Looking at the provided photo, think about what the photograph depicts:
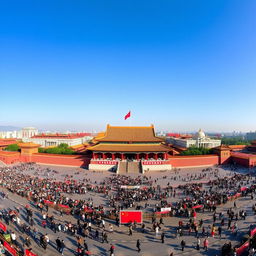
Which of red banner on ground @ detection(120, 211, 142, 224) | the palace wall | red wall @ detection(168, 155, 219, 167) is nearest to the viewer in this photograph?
red banner on ground @ detection(120, 211, 142, 224)

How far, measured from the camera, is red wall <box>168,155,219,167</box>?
37.8m

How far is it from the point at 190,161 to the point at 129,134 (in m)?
13.3

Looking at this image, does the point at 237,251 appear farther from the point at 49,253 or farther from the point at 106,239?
the point at 49,253

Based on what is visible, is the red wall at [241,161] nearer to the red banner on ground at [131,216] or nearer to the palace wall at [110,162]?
the palace wall at [110,162]

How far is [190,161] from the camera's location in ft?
125

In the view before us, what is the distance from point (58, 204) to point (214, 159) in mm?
32139

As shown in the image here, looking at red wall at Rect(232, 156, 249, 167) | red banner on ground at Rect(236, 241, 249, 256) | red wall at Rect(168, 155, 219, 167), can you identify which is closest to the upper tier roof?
red wall at Rect(168, 155, 219, 167)

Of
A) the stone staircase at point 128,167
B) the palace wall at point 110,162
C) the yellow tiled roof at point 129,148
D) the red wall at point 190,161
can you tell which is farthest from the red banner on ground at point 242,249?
the red wall at point 190,161

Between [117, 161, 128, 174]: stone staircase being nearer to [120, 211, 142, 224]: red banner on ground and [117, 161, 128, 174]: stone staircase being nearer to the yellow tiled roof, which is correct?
the yellow tiled roof

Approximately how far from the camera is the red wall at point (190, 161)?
3775 centimetres

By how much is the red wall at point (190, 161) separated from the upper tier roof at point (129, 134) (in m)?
4.95

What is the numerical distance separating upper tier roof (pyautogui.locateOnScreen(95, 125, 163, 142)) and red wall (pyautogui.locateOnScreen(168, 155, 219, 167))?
4.95 m

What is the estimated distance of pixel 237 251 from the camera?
404 inches

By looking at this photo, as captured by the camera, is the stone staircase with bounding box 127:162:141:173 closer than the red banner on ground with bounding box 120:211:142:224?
No
